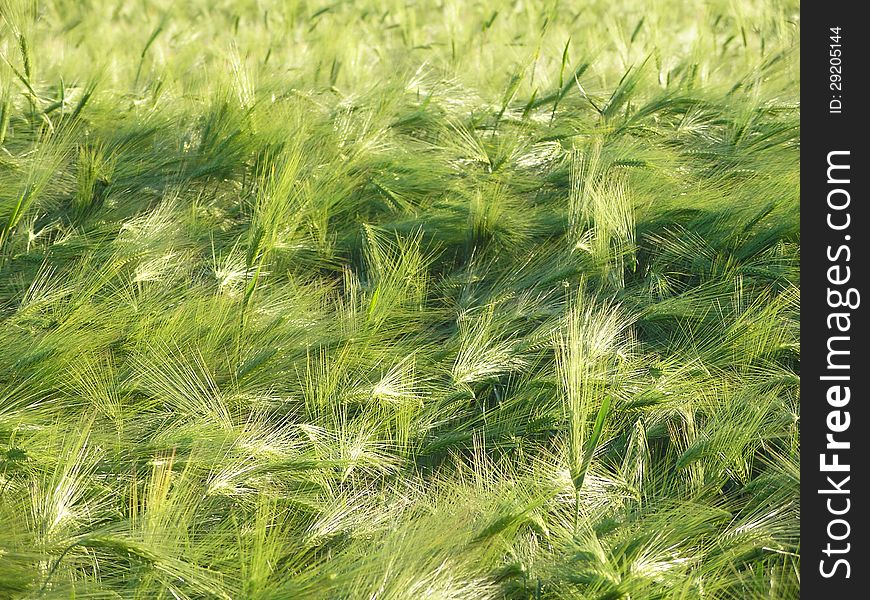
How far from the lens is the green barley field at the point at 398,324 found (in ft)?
4.33

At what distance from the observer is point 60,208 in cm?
185

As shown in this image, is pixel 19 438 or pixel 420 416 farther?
pixel 420 416

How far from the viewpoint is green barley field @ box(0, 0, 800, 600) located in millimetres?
1321

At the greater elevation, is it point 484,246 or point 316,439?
point 484,246

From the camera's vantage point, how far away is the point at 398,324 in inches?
66.3

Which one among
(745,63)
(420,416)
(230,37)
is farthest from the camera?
(230,37)

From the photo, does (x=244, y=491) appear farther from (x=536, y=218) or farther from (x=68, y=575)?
(x=536, y=218)

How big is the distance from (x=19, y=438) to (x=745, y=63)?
6.57ft
